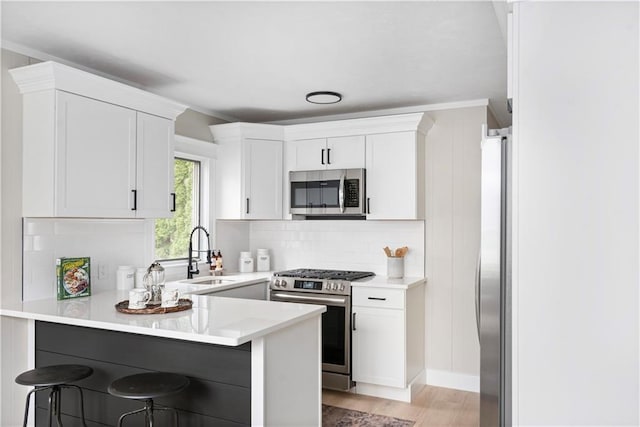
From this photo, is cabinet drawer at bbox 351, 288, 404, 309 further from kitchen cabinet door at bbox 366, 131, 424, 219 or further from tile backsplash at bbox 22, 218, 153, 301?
tile backsplash at bbox 22, 218, 153, 301

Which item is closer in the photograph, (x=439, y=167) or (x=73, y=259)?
(x=73, y=259)

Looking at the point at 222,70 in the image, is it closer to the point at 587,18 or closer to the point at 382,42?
the point at 382,42

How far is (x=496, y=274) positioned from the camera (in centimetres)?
178

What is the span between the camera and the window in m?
4.11

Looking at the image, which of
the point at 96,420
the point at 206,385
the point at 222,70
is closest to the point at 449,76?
the point at 222,70

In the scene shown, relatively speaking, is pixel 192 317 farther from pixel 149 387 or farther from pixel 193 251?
pixel 193 251

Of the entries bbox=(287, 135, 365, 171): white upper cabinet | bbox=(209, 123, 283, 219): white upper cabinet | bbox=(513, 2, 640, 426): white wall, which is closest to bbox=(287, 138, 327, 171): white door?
bbox=(287, 135, 365, 171): white upper cabinet

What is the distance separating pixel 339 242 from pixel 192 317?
2.33 metres

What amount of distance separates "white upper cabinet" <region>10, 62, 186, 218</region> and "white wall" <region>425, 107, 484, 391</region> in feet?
7.61

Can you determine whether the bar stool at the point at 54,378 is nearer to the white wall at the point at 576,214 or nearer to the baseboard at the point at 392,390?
the white wall at the point at 576,214

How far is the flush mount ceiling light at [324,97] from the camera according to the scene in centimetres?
381

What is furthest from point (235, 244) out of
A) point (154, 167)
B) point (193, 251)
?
point (154, 167)

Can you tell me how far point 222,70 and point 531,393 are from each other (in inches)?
109

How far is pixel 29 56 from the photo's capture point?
114 inches
